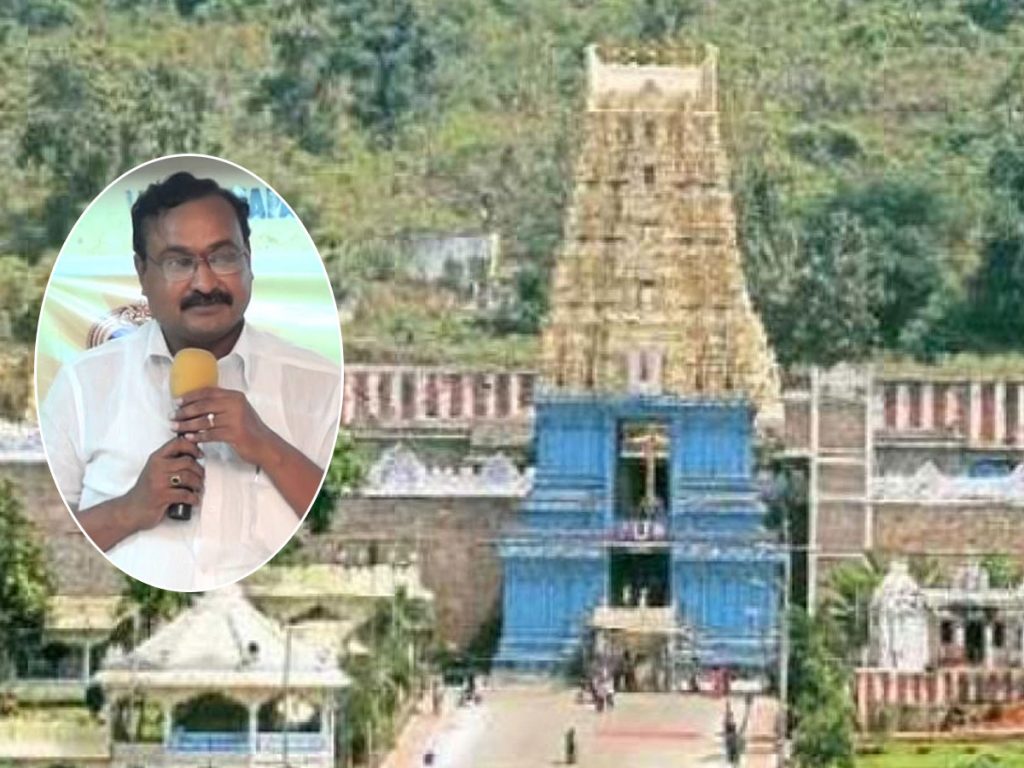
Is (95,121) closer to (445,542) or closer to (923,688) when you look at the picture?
(445,542)

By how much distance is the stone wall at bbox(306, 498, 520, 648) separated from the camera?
477 inches

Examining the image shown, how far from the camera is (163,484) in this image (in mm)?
12023

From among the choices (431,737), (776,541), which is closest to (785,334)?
(776,541)

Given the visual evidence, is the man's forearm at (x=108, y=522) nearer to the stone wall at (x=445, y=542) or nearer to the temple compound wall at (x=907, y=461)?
the stone wall at (x=445, y=542)

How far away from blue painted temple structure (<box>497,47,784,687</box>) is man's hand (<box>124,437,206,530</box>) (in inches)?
28.8

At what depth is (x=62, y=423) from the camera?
12055mm

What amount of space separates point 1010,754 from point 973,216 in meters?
1.23

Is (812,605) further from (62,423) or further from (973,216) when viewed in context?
(62,423)

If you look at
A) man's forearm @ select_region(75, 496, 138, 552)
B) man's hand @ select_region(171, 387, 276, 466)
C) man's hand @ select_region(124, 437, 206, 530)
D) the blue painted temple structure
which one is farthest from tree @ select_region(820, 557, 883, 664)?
man's forearm @ select_region(75, 496, 138, 552)

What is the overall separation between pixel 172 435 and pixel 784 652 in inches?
57.7

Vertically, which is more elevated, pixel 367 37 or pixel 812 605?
pixel 367 37

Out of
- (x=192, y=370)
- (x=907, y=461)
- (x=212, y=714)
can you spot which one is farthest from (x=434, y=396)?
(x=907, y=461)

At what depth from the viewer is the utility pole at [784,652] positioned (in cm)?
1202

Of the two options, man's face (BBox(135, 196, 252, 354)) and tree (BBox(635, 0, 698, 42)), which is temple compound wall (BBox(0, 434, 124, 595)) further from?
tree (BBox(635, 0, 698, 42))
